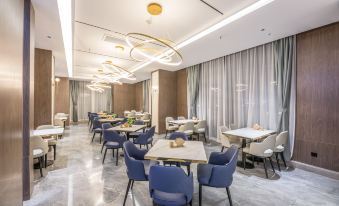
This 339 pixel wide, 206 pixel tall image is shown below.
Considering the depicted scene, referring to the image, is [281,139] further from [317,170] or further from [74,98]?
[74,98]

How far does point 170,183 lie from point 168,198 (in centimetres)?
26

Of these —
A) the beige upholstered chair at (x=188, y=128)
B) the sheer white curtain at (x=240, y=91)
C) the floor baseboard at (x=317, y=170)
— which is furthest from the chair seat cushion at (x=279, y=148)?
the beige upholstered chair at (x=188, y=128)

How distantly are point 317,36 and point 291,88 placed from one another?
3.97 feet

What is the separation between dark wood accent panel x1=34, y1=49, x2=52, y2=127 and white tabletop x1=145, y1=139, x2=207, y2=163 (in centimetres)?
404

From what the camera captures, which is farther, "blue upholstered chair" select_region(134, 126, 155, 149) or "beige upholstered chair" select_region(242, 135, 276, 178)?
"blue upholstered chair" select_region(134, 126, 155, 149)

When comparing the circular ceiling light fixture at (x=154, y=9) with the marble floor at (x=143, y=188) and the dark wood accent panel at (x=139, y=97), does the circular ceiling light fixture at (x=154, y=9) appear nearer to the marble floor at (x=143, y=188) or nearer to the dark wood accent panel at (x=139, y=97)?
the marble floor at (x=143, y=188)

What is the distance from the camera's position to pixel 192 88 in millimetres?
7289

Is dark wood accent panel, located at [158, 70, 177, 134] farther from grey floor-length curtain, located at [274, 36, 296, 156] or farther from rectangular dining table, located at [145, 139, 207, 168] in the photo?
rectangular dining table, located at [145, 139, 207, 168]

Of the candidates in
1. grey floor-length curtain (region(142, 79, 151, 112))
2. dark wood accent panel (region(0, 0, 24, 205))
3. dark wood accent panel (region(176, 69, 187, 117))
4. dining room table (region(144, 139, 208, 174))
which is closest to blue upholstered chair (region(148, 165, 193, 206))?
dining room table (region(144, 139, 208, 174))

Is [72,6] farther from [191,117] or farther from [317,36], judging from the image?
[191,117]

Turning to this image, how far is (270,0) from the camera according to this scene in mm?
2652

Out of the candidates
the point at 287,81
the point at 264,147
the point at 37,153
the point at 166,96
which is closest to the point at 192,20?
the point at 287,81

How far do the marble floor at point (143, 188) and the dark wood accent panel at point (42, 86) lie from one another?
1629 millimetres

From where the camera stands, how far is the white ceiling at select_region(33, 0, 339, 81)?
2.88 m
